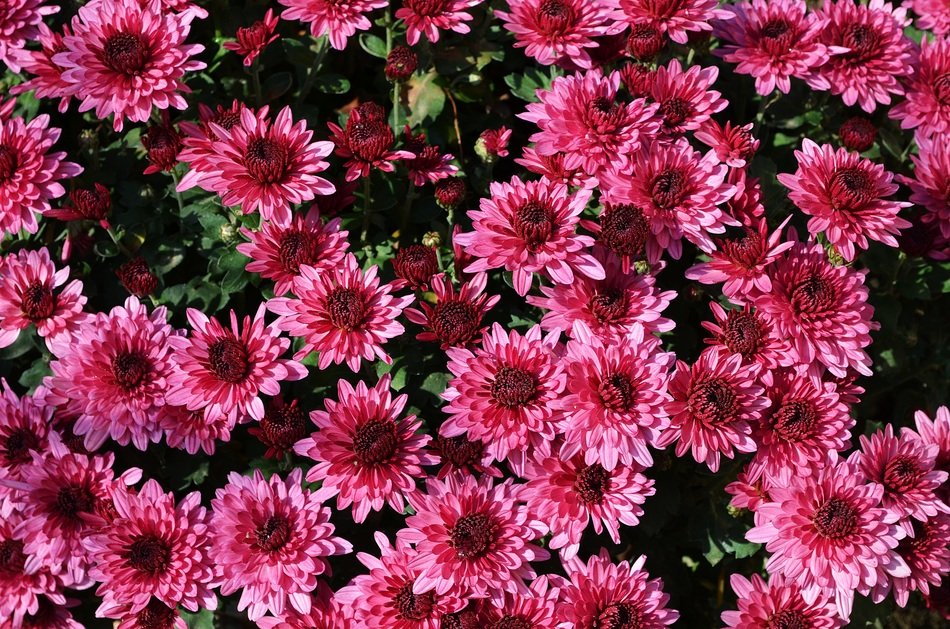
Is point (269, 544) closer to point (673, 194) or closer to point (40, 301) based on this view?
point (40, 301)

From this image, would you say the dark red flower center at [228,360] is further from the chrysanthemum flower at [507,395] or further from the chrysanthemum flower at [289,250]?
the chrysanthemum flower at [507,395]

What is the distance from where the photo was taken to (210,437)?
2.49 meters

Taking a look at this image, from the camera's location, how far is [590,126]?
8.45ft

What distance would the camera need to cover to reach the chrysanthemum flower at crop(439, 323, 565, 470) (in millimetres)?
2354

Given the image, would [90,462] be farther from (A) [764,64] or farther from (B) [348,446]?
(A) [764,64]

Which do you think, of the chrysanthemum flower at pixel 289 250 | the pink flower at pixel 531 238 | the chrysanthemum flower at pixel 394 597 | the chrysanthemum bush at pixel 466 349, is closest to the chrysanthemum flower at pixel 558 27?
the chrysanthemum bush at pixel 466 349

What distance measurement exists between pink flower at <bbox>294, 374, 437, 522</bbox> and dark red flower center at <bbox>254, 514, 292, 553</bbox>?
5.5 inches

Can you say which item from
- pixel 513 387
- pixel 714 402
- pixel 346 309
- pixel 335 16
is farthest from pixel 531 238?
pixel 335 16

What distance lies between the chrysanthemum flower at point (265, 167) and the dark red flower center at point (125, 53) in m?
0.35

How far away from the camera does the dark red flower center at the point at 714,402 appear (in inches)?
93.3

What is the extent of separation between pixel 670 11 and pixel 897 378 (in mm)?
1620

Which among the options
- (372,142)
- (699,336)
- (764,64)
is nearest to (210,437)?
Answer: (372,142)

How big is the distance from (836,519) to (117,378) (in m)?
2.04

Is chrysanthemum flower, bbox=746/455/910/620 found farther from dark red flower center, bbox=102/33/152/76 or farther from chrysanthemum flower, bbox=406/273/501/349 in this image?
dark red flower center, bbox=102/33/152/76
